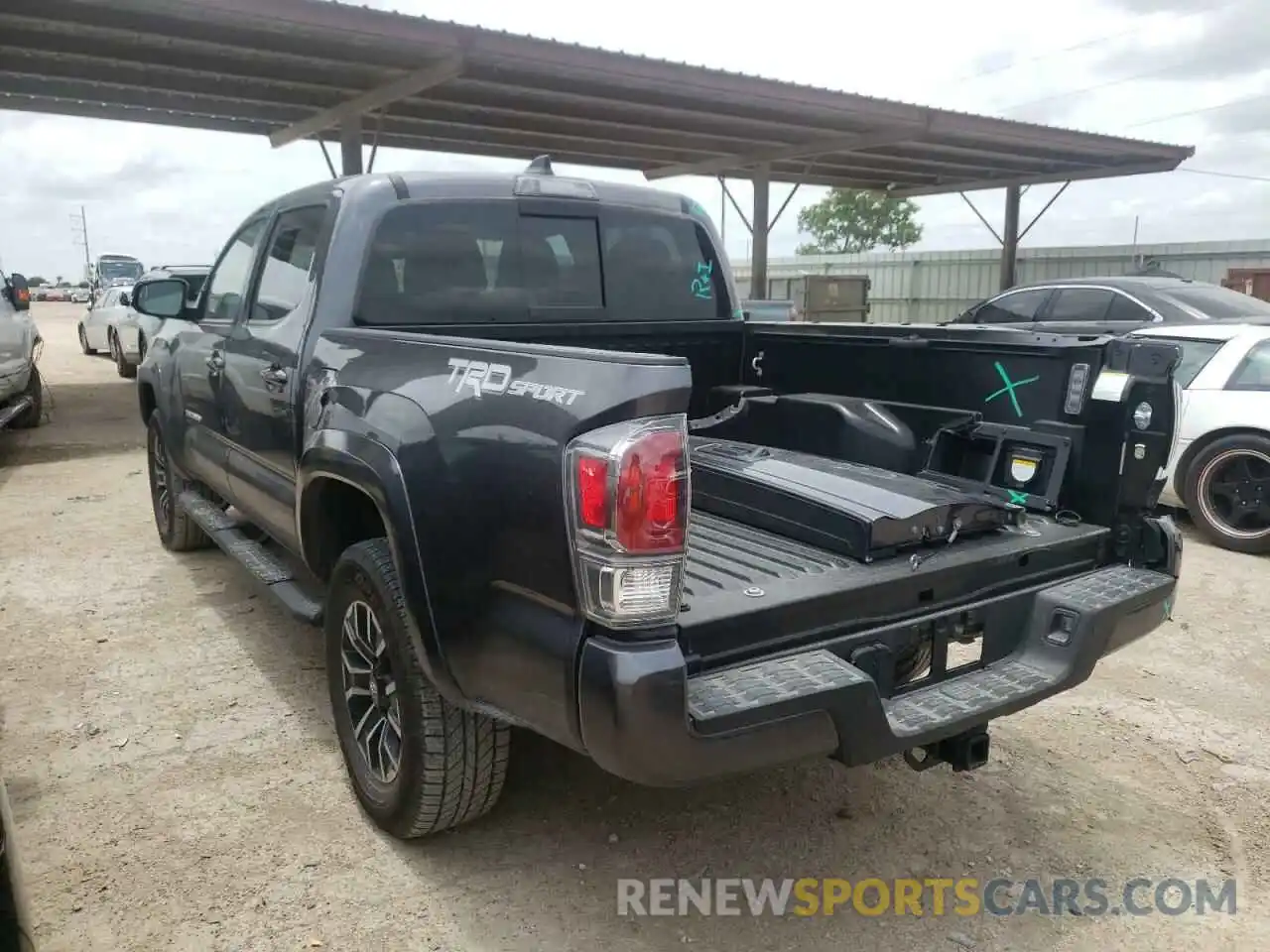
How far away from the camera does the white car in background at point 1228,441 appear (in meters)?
6.53

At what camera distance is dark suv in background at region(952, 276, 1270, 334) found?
894 cm

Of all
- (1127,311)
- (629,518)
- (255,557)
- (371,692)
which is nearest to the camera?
(629,518)

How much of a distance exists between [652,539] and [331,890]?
5.23 feet

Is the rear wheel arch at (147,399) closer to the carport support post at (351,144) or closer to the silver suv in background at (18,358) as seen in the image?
the silver suv in background at (18,358)

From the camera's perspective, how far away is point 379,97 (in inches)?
451

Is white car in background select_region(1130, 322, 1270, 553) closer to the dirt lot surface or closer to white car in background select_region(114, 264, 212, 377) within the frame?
the dirt lot surface

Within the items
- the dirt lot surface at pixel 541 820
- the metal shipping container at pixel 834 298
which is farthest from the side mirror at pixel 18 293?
the metal shipping container at pixel 834 298

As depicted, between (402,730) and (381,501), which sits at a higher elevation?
(381,501)

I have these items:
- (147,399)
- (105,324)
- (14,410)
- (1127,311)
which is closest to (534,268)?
(147,399)

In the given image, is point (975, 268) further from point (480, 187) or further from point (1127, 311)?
point (480, 187)

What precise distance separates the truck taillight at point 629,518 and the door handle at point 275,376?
1805mm

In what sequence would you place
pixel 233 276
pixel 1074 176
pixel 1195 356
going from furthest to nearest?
pixel 1074 176, pixel 1195 356, pixel 233 276

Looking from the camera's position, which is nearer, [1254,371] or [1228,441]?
[1228,441]

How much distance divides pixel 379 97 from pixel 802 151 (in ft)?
23.2
